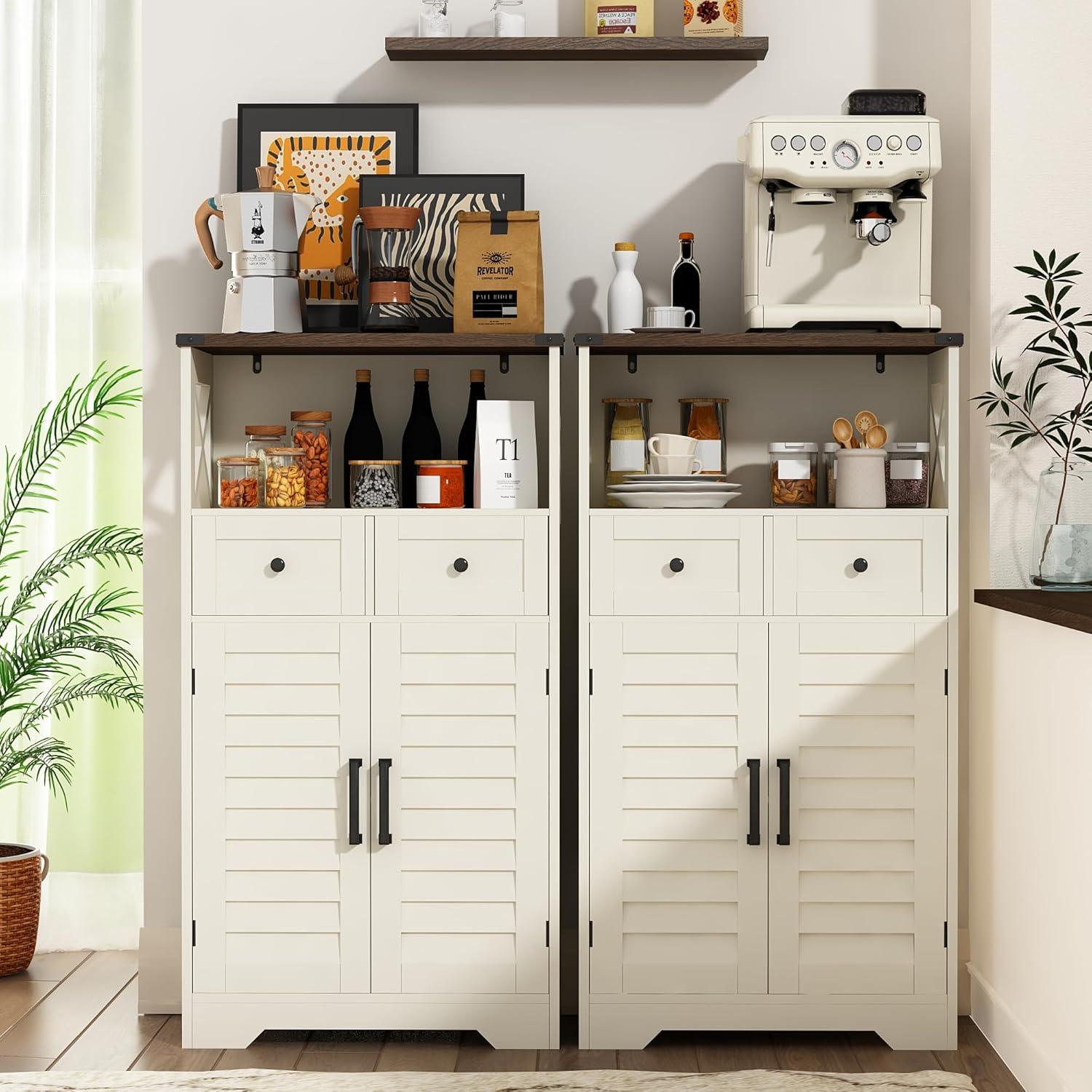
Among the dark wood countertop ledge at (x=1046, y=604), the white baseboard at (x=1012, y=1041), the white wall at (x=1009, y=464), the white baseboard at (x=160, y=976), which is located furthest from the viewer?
the white baseboard at (x=160, y=976)

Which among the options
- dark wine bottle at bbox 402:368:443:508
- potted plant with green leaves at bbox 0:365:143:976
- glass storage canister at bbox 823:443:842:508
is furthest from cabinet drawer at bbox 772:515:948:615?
potted plant with green leaves at bbox 0:365:143:976

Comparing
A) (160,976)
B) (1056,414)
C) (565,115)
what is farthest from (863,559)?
(160,976)

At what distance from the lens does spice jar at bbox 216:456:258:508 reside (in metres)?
2.53

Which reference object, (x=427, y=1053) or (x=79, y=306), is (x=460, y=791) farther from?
(x=79, y=306)

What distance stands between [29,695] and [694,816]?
1954 mm

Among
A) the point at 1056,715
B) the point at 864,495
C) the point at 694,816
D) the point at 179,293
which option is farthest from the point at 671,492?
the point at 179,293

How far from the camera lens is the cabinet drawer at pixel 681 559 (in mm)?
2477

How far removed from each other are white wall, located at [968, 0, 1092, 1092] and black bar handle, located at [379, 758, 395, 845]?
1320 mm

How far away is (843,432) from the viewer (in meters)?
2.55

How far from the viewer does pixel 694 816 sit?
249 centimetres

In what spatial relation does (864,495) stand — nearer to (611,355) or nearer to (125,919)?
(611,355)

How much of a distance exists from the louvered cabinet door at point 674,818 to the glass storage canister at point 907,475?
525 millimetres

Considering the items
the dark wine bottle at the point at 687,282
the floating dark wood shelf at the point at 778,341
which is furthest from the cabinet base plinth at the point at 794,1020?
the dark wine bottle at the point at 687,282

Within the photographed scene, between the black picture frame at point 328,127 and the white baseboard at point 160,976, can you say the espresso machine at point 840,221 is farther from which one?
the white baseboard at point 160,976
